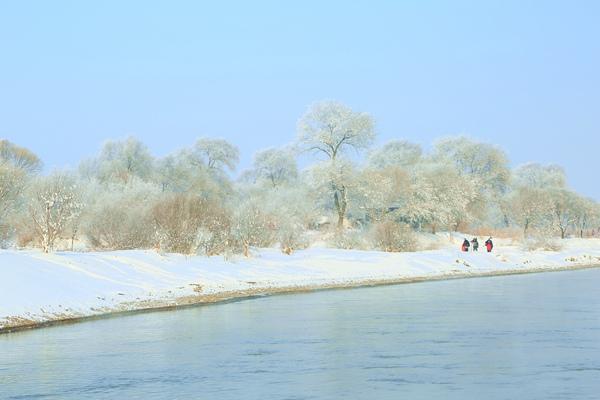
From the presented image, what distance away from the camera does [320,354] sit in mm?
18297

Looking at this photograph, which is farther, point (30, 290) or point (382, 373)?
point (30, 290)

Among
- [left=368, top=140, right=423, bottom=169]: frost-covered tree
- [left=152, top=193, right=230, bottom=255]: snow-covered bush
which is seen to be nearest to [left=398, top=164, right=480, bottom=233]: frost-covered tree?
[left=368, top=140, right=423, bottom=169]: frost-covered tree

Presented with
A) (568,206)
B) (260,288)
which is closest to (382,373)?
(260,288)

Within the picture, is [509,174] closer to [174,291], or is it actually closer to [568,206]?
[568,206]

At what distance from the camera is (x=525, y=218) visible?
9675 cm

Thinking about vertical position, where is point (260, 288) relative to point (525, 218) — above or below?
below

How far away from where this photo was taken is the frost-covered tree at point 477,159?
3775 inches

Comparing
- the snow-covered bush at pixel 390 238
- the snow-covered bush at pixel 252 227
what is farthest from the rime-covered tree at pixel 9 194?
the snow-covered bush at pixel 390 238

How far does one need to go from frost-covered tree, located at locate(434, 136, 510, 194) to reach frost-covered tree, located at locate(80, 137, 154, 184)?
1275 inches

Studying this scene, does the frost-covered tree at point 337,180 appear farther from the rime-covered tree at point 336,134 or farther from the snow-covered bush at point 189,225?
the snow-covered bush at point 189,225

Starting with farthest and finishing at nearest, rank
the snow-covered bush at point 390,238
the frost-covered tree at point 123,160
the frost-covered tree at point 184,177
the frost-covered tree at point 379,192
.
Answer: the frost-covered tree at point 184,177
the frost-covered tree at point 123,160
the frost-covered tree at point 379,192
the snow-covered bush at point 390,238

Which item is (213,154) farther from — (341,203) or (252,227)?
(252,227)

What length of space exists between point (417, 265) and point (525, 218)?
49626 millimetres

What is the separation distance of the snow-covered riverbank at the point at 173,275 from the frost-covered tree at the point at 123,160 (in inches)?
1766
